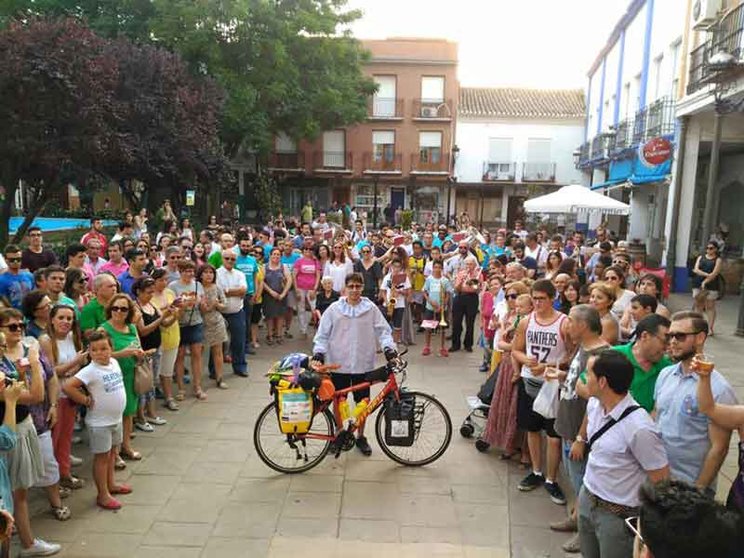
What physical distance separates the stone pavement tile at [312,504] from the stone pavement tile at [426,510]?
1.63 ft

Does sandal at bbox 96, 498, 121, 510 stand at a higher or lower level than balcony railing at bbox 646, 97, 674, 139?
lower

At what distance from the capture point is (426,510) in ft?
15.0

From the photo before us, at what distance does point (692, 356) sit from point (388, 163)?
30743mm

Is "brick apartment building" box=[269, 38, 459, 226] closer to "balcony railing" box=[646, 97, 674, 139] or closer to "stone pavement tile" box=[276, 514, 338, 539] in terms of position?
"balcony railing" box=[646, 97, 674, 139]

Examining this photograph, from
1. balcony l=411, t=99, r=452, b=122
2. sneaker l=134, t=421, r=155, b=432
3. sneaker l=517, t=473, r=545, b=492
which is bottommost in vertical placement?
sneaker l=134, t=421, r=155, b=432

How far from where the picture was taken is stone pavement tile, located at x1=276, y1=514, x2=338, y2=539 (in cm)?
422

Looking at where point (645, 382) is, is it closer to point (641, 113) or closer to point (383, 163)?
point (641, 113)

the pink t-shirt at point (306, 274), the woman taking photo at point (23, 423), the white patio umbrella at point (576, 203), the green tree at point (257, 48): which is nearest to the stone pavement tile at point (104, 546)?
the woman taking photo at point (23, 423)

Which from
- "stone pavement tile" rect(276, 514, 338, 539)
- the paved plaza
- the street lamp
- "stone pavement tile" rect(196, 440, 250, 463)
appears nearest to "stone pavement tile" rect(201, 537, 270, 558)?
the paved plaza

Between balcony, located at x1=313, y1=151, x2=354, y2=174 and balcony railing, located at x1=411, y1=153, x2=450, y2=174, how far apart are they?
139 inches

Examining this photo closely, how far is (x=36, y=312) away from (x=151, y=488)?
1.67 m

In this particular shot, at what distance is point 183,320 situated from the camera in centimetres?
667

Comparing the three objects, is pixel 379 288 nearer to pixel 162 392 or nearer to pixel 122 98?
pixel 162 392

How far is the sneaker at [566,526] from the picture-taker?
426 cm
